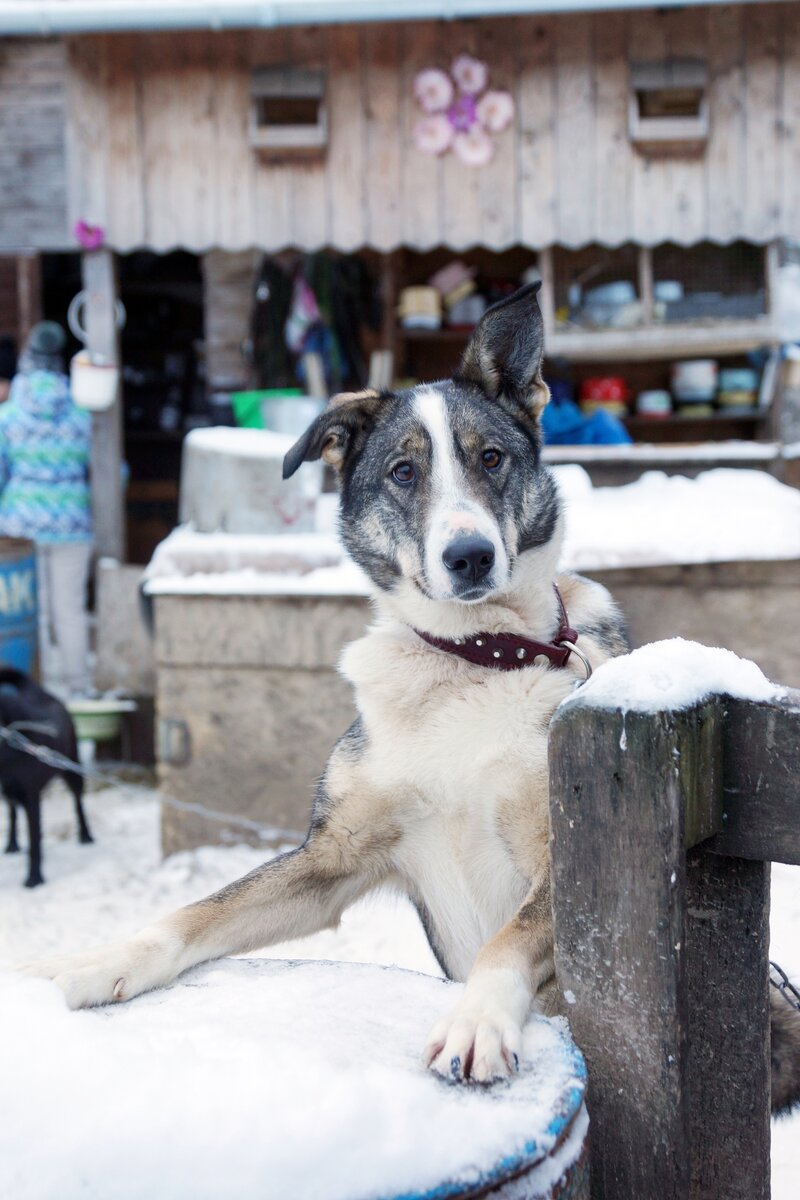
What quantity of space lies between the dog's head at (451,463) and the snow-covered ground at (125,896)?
1157 mm

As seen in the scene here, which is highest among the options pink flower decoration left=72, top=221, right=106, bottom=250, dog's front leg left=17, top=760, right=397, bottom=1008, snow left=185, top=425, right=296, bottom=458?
pink flower decoration left=72, top=221, right=106, bottom=250

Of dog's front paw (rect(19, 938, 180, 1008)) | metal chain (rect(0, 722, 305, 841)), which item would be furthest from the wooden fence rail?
metal chain (rect(0, 722, 305, 841))

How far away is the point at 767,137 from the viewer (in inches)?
282

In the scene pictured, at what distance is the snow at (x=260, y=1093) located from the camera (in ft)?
3.14

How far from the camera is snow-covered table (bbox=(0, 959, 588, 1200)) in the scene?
3.13ft

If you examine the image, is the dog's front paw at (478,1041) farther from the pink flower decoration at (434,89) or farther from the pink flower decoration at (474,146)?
the pink flower decoration at (434,89)

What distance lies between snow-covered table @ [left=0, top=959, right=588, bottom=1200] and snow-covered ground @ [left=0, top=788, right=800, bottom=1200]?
5.58 ft

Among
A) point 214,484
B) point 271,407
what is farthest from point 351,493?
point 271,407

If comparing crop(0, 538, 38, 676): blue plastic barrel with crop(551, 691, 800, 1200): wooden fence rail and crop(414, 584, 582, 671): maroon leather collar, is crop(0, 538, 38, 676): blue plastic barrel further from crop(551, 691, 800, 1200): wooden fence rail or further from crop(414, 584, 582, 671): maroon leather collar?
crop(551, 691, 800, 1200): wooden fence rail

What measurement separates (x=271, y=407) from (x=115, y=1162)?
622 cm

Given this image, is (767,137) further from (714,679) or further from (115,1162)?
(115,1162)

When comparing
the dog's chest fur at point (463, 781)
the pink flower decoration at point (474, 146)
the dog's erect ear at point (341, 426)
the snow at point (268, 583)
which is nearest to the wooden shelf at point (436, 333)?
the pink flower decoration at point (474, 146)

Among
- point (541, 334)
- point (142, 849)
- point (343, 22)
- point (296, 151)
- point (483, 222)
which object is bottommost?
point (142, 849)

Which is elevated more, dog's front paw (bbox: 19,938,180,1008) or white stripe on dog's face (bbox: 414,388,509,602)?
white stripe on dog's face (bbox: 414,388,509,602)
